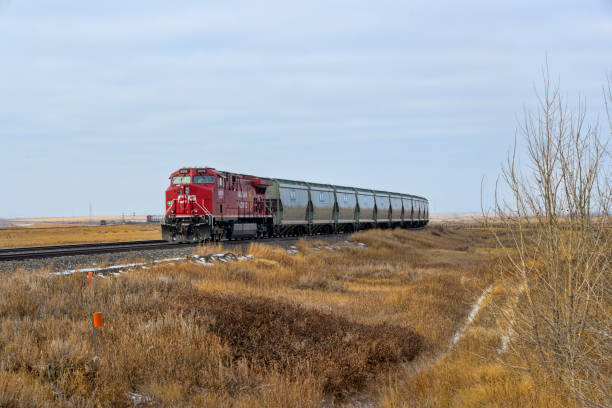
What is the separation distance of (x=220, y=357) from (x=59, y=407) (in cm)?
235

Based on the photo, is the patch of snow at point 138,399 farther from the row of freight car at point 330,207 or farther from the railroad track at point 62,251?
the row of freight car at point 330,207

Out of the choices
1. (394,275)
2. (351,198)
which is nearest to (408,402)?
(394,275)

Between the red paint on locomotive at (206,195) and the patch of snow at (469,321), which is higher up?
the red paint on locomotive at (206,195)

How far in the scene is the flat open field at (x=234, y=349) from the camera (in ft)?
19.5

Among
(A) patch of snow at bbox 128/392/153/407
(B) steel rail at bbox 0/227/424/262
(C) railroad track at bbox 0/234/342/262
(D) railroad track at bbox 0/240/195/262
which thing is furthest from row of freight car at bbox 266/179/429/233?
(A) patch of snow at bbox 128/392/153/407

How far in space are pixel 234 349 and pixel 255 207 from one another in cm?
2164

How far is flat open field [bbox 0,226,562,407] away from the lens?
5.94 metres

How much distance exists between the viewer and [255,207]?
2902 cm

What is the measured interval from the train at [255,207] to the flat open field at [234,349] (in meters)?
11.1

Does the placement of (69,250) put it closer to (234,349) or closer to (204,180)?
(204,180)

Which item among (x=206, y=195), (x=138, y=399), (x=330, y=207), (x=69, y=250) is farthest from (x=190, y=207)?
(x=138, y=399)

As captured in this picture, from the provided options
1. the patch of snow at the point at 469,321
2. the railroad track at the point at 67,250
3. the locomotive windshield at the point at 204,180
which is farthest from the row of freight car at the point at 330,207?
the patch of snow at the point at 469,321

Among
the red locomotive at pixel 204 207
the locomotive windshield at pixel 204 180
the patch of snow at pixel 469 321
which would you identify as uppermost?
the locomotive windshield at pixel 204 180

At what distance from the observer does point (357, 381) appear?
7324 millimetres
